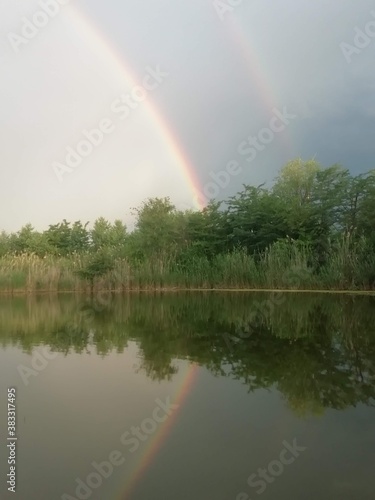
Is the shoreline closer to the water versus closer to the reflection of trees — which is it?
the reflection of trees

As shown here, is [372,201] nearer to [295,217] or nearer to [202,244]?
[295,217]

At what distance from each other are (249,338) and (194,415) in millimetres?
3281

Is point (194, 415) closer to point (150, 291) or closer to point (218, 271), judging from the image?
point (218, 271)

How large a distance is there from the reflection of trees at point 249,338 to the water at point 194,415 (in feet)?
0.10

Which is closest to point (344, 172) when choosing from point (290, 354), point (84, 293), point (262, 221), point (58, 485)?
point (262, 221)

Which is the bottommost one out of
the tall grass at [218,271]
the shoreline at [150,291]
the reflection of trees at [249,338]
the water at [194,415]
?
the water at [194,415]

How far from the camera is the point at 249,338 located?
6844mm

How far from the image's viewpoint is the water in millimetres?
2652

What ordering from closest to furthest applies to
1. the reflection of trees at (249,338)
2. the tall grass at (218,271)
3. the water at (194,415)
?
1. the water at (194,415)
2. the reflection of trees at (249,338)
3. the tall grass at (218,271)

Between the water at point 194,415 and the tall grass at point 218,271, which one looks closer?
the water at point 194,415

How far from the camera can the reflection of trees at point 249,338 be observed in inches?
175

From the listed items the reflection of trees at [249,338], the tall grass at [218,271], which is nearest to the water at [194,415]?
the reflection of trees at [249,338]

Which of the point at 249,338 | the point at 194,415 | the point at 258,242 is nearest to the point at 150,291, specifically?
the point at 258,242

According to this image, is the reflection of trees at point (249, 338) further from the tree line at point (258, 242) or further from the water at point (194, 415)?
the tree line at point (258, 242)
